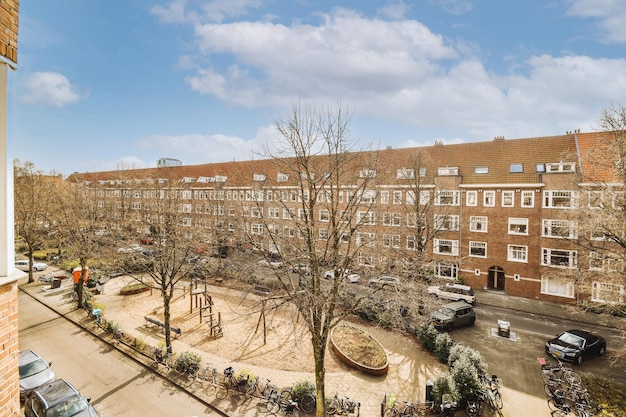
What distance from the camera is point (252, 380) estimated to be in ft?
45.1

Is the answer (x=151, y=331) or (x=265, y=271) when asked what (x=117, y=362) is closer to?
(x=151, y=331)

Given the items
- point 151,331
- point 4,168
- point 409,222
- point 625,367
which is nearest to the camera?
point 4,168

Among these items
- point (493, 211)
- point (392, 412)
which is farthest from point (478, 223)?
point (392, 412)

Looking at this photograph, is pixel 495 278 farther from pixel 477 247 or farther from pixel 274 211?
pixel 274 211

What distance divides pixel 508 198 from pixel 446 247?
22.9 feet

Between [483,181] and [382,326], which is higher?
[483,181]

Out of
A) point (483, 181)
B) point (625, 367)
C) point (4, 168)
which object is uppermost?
point (483, 181)

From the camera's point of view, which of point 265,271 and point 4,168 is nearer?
point 4,168

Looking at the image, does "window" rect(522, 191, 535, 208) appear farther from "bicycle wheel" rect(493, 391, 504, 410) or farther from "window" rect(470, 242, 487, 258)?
"bicycle wheel" rect(493, 391, 504, 410)

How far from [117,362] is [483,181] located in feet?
103

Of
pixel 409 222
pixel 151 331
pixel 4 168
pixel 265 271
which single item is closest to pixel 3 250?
pixel 4 168

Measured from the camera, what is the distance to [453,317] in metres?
20.8

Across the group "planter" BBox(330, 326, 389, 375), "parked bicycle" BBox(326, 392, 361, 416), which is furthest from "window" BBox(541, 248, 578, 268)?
"parked bicycle" BBox(326, 392, 361, 416)

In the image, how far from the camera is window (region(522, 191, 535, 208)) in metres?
27.8
